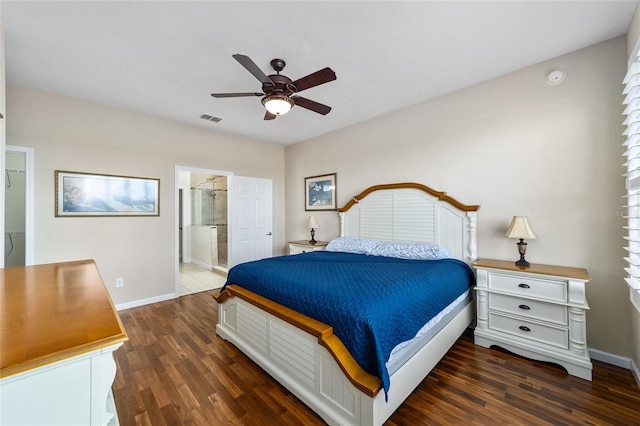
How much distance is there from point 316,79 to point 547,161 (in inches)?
92.9

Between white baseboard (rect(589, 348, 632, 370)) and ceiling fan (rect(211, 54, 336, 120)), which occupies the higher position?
ceiling fan (rect(211, 54, 336, 120))

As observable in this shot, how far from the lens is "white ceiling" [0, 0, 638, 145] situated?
187cm

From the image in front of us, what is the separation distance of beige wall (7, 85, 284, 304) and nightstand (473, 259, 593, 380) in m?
4.12

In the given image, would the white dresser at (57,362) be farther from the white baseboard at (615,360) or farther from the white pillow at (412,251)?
the white baseboard at (615,360)

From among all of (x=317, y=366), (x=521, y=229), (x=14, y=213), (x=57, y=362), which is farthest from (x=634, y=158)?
(x=14, y=213)

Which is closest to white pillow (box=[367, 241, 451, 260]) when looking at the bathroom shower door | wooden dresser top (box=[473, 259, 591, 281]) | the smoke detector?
wooden dresser top (box=[473, 259, 591, 281])

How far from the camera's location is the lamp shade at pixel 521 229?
7.91 ft

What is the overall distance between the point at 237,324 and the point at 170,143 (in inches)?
116

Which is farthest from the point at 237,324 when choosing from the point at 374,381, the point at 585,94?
the point at 585,94

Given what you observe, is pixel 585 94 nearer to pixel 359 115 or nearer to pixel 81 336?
pixel 359 115

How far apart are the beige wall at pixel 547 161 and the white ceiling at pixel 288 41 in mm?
268

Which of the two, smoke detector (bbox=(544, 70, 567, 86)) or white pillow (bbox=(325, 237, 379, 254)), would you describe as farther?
white pillow (bbox=(325, 237, 379, 254))

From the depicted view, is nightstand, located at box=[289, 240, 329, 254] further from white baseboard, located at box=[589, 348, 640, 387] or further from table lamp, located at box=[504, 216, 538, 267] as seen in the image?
white baseboard, located at box=[589, 348, 640, 387]

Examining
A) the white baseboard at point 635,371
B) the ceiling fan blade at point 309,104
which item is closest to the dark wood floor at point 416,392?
the white baseboard at point 635,371
